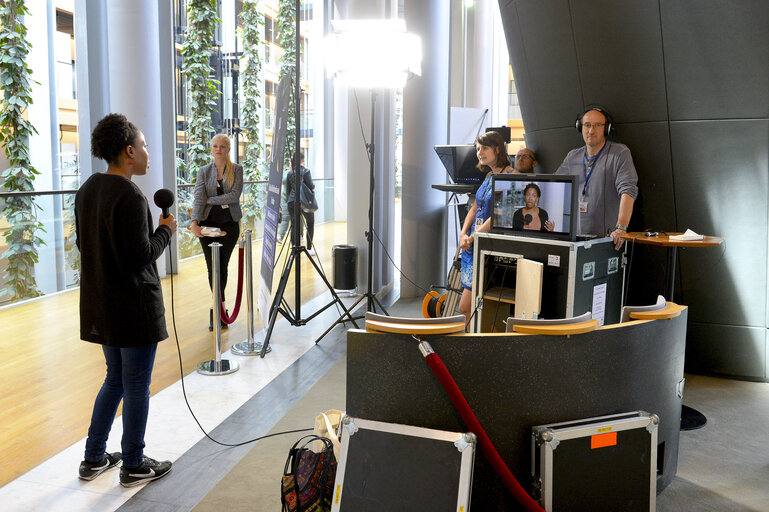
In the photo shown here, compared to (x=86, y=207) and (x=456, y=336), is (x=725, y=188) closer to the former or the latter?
(x=456, y=336)

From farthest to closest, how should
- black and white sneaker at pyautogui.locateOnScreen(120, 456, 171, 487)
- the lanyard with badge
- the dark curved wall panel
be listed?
the lanyard with badge → the dark curved wall panel → black and white sneaker at pyautogui.locateOnScreen(120, 456, 171, 487)

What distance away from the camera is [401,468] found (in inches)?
85.5

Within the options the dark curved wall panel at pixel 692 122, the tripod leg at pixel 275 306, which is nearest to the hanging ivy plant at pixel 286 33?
the tripod leg at pixel 275 306

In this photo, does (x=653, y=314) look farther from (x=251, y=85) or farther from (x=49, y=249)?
(x=251, y=85)

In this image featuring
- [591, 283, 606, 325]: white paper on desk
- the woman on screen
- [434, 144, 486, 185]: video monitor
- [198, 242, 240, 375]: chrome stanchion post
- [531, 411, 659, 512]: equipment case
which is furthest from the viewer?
[434, 144, 486, 185]: video monitor

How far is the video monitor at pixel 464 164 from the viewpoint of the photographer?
6.54 meters

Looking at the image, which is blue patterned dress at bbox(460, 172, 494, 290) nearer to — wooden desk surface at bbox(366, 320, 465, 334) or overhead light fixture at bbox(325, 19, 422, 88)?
overhead light fixture at bbox(325, 19, 422, 88)

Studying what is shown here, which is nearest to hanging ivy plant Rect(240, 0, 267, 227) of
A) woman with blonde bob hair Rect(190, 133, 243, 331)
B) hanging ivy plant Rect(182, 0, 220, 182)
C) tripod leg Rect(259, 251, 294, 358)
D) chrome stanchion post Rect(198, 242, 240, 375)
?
hanging ivy plant Rect(182, 0, 220, 182)

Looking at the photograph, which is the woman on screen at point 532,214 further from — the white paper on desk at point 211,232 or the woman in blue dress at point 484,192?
the white paper on desk at point 211,232

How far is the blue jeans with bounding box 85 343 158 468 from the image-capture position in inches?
113

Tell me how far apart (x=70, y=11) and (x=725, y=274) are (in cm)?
679

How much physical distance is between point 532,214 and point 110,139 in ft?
7.07

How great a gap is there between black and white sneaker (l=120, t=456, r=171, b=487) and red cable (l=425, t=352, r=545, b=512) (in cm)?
156

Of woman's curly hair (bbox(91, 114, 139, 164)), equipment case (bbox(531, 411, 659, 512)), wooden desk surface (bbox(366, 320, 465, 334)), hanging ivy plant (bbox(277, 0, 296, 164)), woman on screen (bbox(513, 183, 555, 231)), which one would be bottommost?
equipment case (bbox(531, 411, 659, 512))
